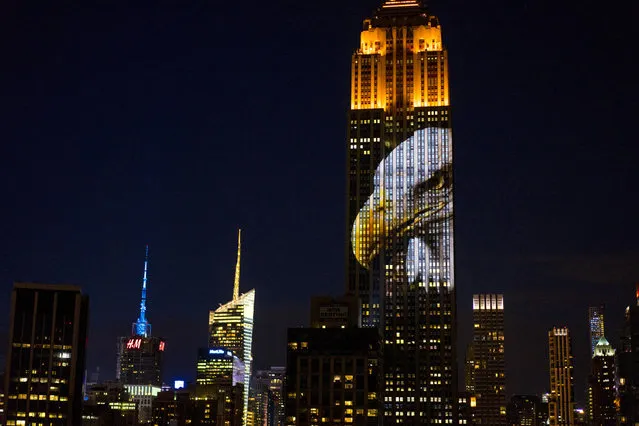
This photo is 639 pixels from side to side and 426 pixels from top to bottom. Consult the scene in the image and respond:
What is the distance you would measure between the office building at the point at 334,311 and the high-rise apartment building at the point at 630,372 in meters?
39.5

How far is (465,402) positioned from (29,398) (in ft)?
249

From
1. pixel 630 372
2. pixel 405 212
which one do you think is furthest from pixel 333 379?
pixel 405 212

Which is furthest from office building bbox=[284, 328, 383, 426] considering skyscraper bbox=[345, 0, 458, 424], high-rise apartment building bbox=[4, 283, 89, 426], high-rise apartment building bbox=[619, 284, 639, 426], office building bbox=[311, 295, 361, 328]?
skyscraper bbox=[345, 0, 458, 424]

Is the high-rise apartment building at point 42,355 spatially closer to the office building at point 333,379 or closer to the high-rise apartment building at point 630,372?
the office building at point 333,379

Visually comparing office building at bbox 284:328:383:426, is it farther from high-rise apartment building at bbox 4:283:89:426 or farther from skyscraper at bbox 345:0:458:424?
skyscraper at bbox 345:0:458:424

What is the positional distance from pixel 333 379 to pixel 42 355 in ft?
119

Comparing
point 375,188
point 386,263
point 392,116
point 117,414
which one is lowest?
point 117,414

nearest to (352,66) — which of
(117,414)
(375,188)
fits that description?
(375,188)

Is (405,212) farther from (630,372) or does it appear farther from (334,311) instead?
(630,372)

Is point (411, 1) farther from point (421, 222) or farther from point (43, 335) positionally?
point (43, 335)

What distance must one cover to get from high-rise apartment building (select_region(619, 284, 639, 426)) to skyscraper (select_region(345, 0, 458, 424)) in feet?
106

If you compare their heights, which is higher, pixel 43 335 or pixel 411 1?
pixel 411 1

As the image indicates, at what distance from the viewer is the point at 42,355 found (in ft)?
370

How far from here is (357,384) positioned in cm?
11138
